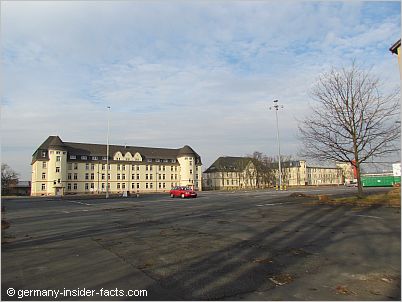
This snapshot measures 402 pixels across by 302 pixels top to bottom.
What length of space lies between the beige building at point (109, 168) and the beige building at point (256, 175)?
47.8ft

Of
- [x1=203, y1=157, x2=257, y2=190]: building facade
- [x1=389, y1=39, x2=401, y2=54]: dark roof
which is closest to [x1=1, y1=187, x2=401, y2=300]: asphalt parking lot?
[x1=389, y1=39, x2=401, y2=54]: dark roof

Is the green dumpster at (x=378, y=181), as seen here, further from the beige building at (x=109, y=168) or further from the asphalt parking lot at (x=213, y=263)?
the asphalt parking lot at (x=213, y=263)

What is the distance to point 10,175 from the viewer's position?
98.1m

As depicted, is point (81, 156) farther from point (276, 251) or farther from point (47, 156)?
point (276, 251)

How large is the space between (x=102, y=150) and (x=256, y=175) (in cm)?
4774

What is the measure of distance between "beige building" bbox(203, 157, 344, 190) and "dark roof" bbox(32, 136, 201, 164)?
14.9m

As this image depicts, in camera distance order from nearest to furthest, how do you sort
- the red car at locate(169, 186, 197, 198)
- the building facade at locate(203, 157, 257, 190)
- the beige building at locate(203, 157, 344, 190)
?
1. the red car at locate(169, 186, 197, 198)
2. the beige building at locate(203, 157, 344, 190)
3. the building facade at locate(203, 157, 257, 190)

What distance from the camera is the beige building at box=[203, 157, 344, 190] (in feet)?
325

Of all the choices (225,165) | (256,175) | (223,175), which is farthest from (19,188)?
(256,175)

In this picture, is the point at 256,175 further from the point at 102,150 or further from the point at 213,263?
the point at 213,263

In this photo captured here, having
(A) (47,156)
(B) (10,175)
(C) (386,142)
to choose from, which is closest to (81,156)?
(A) (47,156)

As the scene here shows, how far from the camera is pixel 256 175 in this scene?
322 feet

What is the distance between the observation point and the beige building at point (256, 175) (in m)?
99.2

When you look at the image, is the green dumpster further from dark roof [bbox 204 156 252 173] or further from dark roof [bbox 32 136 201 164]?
dark roof [bbox 32 136 201 164]
